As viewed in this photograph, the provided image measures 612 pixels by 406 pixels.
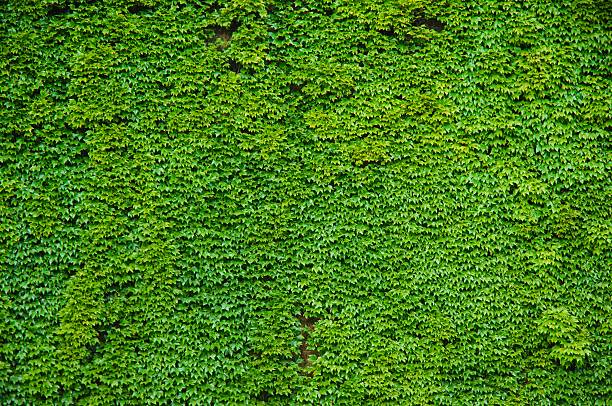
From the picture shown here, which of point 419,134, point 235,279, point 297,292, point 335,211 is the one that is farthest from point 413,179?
point 235,279

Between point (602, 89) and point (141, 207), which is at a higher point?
point (602, 89)

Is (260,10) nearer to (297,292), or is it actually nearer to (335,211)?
(335,211)

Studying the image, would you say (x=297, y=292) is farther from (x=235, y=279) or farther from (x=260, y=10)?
(x=260, y=10)

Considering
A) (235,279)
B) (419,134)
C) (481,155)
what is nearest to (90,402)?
(235,279)

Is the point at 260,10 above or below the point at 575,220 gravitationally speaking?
above

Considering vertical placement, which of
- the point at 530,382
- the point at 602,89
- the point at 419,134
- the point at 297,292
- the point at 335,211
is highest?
the point at 602,89

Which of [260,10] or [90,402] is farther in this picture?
[260,10]
